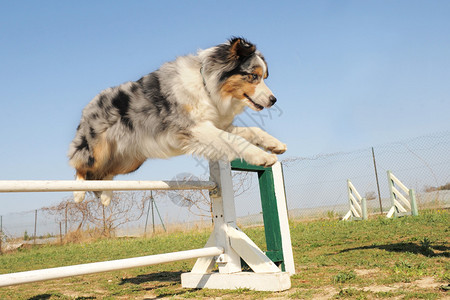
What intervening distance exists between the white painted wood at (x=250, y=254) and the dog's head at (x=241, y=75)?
109 cm

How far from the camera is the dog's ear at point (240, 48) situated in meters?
3.01

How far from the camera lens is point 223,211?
11.0ft

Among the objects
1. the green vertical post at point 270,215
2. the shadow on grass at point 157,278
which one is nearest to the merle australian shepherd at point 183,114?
the green vertical post at point 270,215

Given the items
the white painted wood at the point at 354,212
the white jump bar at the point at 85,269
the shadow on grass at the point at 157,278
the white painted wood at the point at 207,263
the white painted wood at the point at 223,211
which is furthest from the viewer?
the white painted wood at the point at 354,212

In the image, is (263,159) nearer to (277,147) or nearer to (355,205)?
(277,147)

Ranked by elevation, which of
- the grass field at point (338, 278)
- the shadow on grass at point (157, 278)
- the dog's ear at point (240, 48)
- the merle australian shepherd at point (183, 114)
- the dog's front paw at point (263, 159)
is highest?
the dog's ear at point (240, 48)

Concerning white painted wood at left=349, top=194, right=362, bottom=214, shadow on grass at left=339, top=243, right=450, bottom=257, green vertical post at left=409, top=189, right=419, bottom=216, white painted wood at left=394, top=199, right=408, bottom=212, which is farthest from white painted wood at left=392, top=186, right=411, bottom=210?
shadow on grass at left=339, top=243, right=450, bottom=257

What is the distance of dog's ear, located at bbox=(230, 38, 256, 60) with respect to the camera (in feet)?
9.88

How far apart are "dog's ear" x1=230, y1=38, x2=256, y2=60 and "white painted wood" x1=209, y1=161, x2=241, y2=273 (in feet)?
2.96

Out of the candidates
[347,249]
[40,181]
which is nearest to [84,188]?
[40,181]

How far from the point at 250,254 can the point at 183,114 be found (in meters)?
1.27

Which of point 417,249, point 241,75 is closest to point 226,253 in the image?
point 241,75

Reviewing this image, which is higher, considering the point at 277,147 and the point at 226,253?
the point at 277,147

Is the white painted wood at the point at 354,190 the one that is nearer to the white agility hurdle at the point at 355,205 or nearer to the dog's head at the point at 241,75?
the white agility hurdle at the point at 355,205
